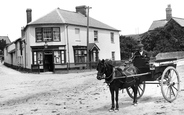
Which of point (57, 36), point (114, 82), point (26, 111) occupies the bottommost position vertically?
point (26, 111)

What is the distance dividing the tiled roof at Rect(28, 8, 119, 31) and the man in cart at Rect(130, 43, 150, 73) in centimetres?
2442

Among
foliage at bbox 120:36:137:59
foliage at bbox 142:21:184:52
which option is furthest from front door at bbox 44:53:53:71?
foliage at bbox 142:21:184:52

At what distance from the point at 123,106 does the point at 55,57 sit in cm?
2384

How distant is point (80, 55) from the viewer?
1352 inches

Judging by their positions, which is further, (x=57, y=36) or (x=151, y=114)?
(x=57, y=36)

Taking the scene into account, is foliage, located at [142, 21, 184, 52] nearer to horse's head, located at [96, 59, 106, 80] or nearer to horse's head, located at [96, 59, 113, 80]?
horse's head, located at [96, 59, 113, 80]

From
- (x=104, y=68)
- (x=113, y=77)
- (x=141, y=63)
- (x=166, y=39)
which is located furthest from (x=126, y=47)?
(x=104, y=68)

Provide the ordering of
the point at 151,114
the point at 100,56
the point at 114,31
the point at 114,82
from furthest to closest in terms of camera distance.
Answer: the point at 114,31 → the point at 100,56 → the point at 114,82 → the point at 151,114

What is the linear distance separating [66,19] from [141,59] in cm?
2624

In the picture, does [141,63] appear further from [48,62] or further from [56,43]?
[48,62]

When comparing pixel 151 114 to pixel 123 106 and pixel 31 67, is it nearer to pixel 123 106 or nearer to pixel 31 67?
pixel 123 106

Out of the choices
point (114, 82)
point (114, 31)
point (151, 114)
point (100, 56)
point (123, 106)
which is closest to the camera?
point (151, 114)

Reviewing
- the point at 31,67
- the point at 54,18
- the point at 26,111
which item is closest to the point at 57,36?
the point at 54,18

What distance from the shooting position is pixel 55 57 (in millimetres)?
31953
